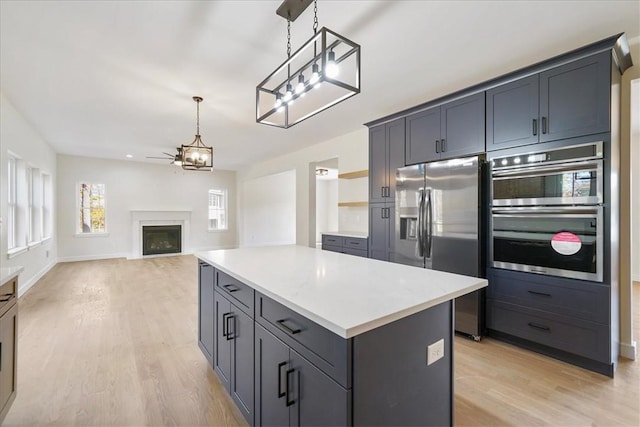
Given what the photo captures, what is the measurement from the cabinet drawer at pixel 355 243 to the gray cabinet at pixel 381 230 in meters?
0.12

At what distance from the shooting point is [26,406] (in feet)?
6.26

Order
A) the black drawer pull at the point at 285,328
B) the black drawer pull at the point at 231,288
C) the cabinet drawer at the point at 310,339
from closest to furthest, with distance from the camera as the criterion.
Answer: the cabinet drawer at the point at 310,339, the black drawer pull at the point at 285,328, the black drawer pull at the point at 231,288

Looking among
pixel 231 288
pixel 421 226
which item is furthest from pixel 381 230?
pixel 231 288

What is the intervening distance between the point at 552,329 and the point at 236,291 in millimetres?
2608

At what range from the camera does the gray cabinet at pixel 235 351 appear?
162 centimetres

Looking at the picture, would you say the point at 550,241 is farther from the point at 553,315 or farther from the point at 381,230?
the point at 381,230

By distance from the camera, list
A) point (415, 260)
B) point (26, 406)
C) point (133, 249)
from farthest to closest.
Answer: point (133, 249), point (415, 260), point (26, 406)

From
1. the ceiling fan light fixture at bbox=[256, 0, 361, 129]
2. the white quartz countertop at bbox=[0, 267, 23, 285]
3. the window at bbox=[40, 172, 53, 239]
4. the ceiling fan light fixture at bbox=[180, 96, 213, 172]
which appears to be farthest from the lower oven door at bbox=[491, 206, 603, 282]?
the window at bbox=[40, 172, 53, 239]

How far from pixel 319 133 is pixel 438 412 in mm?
4405

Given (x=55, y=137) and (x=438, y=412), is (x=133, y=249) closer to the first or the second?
(x=55, y=137)

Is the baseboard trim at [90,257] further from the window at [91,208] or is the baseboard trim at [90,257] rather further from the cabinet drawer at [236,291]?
the cabinet drawer at [236,291]

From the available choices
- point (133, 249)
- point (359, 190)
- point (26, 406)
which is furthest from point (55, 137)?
point (359, 190)

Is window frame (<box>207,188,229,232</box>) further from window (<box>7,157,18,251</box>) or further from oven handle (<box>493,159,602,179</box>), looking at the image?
oven handle (<box>493,159,602,179</box>)

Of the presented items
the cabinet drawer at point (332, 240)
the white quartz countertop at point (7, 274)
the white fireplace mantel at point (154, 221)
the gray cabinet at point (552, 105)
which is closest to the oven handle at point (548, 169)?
the gray cabinet at point (552, 105)
